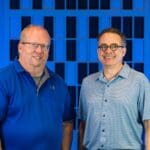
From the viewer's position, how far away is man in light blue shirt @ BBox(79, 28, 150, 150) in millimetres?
3320

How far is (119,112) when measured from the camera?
3309 mm

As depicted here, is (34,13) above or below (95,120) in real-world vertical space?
above

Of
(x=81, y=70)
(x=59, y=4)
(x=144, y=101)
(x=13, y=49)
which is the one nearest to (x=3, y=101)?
(x=144, y=101)

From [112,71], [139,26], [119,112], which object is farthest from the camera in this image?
[139,26]

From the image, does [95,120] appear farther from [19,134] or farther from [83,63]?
[83,63]

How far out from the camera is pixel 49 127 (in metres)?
3.25

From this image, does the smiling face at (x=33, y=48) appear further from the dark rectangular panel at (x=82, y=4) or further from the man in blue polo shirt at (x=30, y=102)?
the dark rectangular panel at (x=82, y=4)

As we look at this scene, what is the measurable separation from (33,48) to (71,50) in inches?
41.6

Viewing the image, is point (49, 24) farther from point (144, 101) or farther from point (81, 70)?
point (144, 101)

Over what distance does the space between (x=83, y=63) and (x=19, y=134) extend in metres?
1.25

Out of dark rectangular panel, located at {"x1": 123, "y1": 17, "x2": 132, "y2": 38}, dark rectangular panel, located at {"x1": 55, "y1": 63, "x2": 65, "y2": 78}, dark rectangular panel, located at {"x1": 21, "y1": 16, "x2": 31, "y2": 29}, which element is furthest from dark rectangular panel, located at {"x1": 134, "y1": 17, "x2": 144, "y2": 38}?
dark rectangular panel, located at {"x1": 21, "y1": 16, "x2": 31, "y2": 29}

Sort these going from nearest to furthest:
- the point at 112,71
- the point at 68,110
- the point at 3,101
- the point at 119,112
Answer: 1. the point at 3,101
2. the point at 119,112
3. the point at 112,71
4. the point at 68,110

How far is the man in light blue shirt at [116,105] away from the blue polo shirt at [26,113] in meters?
0.27

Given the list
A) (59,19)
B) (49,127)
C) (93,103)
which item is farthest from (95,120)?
(59,19)
